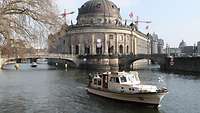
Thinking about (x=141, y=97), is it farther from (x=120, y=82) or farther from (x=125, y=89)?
(x=120, y=82)

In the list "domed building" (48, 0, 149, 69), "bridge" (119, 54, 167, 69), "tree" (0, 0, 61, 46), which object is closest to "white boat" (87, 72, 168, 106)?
"tree" (0, 0, 61, 46)

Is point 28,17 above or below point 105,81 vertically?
above

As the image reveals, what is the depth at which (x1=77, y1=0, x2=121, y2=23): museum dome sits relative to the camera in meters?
137

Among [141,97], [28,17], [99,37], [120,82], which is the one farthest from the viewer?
[99,37]

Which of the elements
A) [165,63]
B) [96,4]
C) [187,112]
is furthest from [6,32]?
[96,4]

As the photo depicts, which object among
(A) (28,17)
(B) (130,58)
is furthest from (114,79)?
(B) (130,58)

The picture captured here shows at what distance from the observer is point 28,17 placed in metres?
19.9

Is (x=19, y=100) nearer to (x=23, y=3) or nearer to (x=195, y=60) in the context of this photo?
(x=23, y=3)

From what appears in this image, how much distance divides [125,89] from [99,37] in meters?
91.8

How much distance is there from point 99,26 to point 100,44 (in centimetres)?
618

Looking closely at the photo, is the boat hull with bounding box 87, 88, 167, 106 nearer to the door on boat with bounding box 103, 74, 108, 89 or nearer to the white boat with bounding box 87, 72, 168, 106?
the white boat with bounding box 87, 72, 168, 106

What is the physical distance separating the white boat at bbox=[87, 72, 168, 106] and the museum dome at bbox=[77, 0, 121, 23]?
320 feet

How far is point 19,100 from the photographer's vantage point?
116 feet

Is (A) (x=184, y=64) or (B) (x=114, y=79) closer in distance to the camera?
(B) (x=114, y=79)
